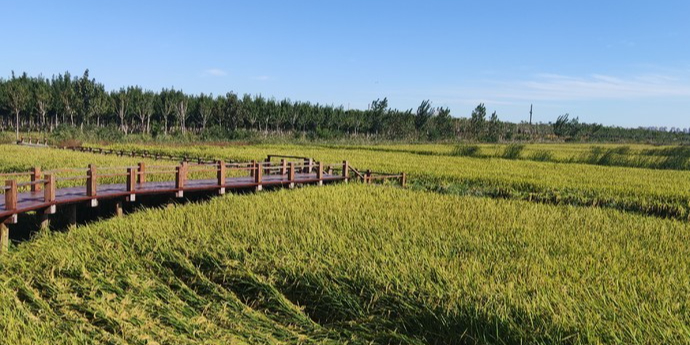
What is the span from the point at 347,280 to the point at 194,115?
259 feet

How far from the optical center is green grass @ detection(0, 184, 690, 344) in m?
6.69

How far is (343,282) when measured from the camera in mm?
8055

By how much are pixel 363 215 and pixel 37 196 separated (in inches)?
325

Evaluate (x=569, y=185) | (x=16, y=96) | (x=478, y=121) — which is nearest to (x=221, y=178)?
(x=569, y=185)

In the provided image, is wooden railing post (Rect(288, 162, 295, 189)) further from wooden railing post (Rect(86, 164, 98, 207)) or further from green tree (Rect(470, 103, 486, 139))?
green tree (Rect(470, 103, 486, 139))

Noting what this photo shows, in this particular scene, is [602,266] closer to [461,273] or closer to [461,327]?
[461,273]

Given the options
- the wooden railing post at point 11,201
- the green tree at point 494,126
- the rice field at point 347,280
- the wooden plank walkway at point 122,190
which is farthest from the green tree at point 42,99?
the green tree at point 494,126

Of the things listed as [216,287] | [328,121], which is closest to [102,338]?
[216,287]

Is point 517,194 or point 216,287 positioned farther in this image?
point 517,194

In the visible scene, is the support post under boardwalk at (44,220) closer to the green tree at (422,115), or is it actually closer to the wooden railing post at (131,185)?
the wooden railing post at (131,185)

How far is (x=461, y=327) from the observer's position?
267 inches

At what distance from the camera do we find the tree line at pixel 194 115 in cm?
7000

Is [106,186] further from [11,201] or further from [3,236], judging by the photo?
[3,236]

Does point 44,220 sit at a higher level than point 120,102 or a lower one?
lower
